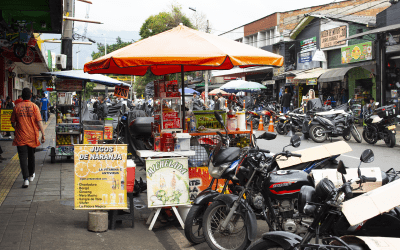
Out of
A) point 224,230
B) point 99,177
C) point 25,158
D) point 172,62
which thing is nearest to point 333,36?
point 25,158

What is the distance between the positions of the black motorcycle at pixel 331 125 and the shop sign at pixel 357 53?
8.00 meters

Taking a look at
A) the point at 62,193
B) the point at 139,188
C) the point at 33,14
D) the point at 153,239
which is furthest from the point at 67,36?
the point at 153,239

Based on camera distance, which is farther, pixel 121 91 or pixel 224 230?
pixel 121 91

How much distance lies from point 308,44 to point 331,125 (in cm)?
1517

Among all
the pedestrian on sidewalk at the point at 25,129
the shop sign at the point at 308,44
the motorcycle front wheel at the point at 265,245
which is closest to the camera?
the motorcycle front wheel at the point at 265,245

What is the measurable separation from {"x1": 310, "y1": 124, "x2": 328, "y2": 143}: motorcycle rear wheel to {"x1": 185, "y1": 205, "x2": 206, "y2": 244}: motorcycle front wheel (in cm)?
1057

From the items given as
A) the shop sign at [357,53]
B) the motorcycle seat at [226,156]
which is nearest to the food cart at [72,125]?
the motorcycle seat at [226,156]

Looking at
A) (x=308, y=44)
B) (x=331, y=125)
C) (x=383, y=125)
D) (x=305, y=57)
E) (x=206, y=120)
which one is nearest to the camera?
(x=206, y=120)

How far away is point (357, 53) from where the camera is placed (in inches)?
870

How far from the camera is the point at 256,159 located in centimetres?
427

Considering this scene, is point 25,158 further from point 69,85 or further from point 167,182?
point 69,85

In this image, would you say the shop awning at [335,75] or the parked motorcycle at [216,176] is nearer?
the parked motorcycle at [216,176]

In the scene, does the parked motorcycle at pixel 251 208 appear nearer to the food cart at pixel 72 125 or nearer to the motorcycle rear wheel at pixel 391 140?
the food cart at pixel 72 125

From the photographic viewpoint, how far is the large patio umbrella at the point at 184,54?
5.43 metres
